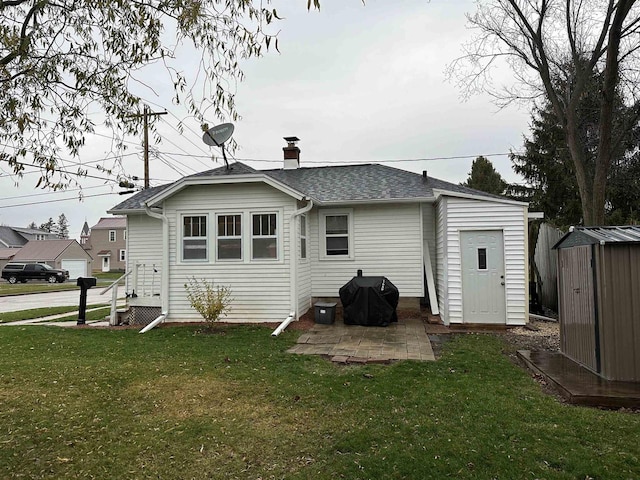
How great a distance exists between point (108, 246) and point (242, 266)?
45.0 meters

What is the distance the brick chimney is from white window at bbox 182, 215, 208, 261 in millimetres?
5167

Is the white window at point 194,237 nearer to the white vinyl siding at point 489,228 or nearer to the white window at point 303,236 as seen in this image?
the white window at point 303,236

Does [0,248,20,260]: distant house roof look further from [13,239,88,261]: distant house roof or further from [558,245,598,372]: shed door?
[558,245,598,372]: shed door

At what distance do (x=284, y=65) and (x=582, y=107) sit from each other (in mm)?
13686

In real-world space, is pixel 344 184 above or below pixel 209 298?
above

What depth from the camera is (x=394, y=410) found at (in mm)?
4156

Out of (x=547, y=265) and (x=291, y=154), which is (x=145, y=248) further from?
(x=547, y=265)

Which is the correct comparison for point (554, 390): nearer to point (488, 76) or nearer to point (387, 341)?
point (387, 341)

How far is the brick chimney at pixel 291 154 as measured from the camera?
46.1ft

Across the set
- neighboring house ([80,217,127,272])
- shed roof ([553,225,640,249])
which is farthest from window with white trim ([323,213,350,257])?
neighboring house ([80,217,127,272])

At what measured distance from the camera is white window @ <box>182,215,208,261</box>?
9594 millimetres

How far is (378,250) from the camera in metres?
10.5

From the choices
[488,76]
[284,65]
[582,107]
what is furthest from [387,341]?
[582,107]

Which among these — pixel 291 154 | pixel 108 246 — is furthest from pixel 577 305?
pixel 108 246
